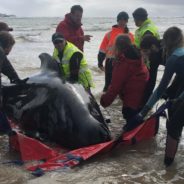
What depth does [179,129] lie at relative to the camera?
16.5ft

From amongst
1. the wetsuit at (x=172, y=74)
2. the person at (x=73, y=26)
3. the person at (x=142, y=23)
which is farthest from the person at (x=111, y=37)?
the wetsuit at (x=172, y=74)

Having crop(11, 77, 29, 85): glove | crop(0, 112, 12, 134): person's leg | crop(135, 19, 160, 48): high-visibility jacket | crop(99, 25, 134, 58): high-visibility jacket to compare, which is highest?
crop(135, 19, 160, 48): high-visibility jacket

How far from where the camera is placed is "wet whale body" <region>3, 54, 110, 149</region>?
565cm

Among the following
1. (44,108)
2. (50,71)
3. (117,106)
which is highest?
(50,71)

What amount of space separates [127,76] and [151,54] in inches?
32.7

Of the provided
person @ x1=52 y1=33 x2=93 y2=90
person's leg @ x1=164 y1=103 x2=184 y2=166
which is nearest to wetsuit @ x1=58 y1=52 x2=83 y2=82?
person @ x1=52 y1=33 x2=93 y2=90

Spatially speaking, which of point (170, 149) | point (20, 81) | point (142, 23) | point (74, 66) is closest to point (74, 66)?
point (74, 66)

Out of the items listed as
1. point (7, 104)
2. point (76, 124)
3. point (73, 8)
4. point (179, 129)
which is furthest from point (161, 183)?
point (73, 8)

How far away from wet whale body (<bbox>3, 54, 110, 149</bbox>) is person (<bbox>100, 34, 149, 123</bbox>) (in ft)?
1.48

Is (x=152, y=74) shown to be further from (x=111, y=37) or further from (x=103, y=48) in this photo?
(x=103, y=48)

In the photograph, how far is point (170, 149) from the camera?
202 inches

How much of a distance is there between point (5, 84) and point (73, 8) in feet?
8.10

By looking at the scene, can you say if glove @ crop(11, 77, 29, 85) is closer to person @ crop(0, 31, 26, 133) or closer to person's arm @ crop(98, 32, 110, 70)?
person @ crop(0, 31, 26, 133)

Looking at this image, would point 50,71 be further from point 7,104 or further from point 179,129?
point 179,129
